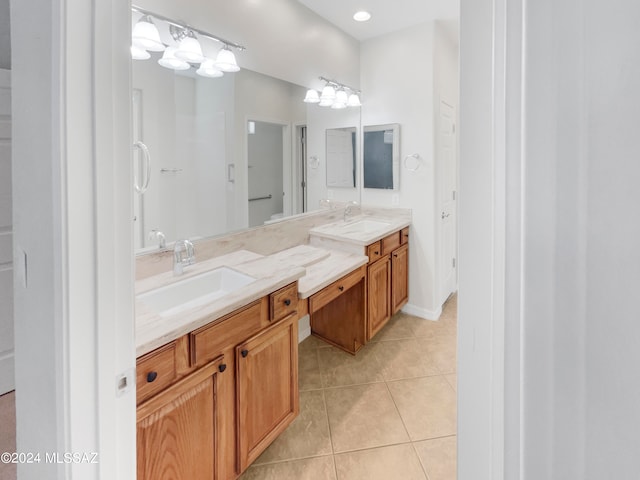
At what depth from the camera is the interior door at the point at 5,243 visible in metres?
1.42

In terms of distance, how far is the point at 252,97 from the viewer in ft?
7.46

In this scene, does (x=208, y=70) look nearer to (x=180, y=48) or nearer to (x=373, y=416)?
(x=180, y=48)

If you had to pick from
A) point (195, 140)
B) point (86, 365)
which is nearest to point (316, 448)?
point (86, 365)

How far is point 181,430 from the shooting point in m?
1.21

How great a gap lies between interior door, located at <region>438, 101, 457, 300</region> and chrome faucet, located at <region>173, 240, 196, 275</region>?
2.39m

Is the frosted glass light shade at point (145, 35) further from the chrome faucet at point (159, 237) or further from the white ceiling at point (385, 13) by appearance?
the white ceiling at point (385, 13)

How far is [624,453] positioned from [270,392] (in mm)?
1537

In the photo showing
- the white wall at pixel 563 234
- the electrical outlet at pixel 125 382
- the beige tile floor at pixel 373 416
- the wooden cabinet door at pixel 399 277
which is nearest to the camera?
the white wall at pixel 563 234

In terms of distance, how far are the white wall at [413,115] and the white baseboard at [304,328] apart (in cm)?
110

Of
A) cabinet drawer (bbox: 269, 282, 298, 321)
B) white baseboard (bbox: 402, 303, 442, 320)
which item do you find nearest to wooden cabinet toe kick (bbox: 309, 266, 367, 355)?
cabinet drawer (bbox: 269, 282, 298, 321)

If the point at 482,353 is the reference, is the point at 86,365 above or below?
below

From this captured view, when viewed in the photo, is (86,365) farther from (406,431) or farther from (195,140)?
(406,431)

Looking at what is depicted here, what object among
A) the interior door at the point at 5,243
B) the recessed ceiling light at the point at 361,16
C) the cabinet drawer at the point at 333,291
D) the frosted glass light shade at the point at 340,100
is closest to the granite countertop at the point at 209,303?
the cabinet drawer at the point at 333,291

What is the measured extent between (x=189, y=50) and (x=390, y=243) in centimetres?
202
